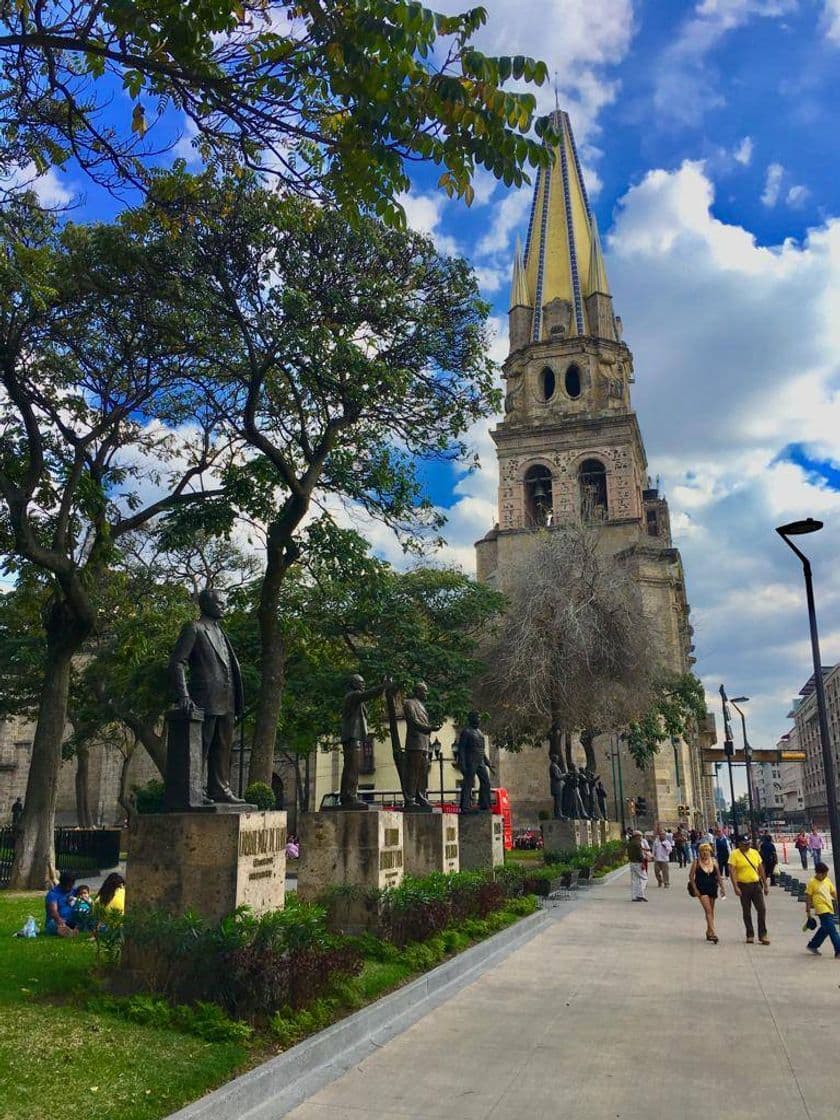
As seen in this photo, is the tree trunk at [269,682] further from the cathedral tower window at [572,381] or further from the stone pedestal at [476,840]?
the cathedral tower window at [572,381]

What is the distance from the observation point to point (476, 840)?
15867 millimetres

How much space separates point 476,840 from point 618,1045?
9.24 meters

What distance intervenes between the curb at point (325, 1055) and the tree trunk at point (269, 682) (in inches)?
276

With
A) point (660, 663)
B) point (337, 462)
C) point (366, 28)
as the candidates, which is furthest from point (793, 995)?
point (660, 663)

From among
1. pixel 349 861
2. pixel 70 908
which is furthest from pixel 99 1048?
pixel 70 908

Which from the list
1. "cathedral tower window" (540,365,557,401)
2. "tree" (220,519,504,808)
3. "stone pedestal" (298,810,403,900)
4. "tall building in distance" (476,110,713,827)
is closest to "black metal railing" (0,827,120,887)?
"tree" (220,519,504,808)

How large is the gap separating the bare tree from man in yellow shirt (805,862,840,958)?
48.7ft

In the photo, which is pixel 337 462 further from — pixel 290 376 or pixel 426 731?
pixel 426 731

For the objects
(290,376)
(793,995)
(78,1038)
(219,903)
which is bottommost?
(793,995)

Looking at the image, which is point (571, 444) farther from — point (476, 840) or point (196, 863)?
point (196, 863)

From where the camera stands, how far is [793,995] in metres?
8.70

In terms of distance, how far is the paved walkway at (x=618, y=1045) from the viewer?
538 cm

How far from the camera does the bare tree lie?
2686cm

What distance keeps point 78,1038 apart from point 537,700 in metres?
21.8
